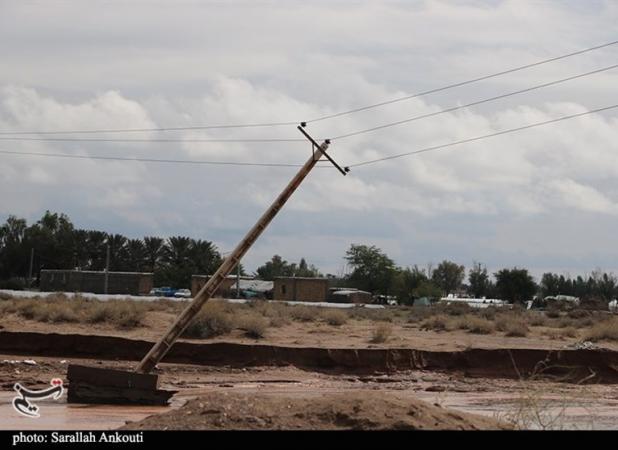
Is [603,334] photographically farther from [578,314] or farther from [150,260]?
[150,260]

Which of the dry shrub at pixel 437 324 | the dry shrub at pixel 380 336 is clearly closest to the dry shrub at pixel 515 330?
the dry shrub at pixel 437 324

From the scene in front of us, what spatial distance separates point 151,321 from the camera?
4384 cm

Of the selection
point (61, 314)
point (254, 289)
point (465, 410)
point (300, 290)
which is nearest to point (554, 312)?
point (300, 290)

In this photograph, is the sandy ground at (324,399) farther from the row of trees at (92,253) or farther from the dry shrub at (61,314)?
the row of trees at (92,253)

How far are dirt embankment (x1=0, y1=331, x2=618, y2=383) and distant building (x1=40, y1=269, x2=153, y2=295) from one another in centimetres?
5656

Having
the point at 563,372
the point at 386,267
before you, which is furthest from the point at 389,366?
the point at 386,267

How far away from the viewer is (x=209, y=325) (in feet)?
133

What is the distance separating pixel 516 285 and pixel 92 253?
49206 millimetres

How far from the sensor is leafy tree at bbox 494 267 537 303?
114750mm

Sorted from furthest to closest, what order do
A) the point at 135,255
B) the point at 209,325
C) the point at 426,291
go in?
the point at 135,255 < the point at 426,291 < the point at 209,325

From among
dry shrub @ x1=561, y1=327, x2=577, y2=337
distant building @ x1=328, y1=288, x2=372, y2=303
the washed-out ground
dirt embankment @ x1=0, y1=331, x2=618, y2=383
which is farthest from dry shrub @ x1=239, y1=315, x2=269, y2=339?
distant building @ x1=328, y1=288, x2=372, y2=303
